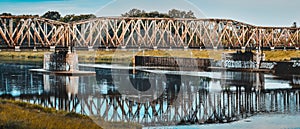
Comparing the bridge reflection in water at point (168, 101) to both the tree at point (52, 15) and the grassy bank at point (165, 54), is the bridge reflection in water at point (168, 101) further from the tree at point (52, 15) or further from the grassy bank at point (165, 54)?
the tree at point (52, 15)

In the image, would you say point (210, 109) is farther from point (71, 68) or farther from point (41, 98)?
point (71, 68)

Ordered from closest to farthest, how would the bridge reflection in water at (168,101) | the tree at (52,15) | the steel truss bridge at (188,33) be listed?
the bridge reflection in water at (168,101) < the steel truss bridge at (188,33) < the tree at (52,15)

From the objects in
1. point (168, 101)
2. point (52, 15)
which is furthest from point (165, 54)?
point (168, 101)

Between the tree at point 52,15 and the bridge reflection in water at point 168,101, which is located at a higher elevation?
the tree at point 52,15

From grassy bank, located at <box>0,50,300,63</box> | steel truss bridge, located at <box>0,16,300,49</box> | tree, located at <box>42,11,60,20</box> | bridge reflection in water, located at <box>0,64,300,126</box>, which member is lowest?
bridge reflection in water, located at <box>0,64,300,126</box>

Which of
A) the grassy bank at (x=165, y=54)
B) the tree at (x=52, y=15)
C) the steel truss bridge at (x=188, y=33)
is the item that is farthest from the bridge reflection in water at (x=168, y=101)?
the tree at (x=52, y=15)

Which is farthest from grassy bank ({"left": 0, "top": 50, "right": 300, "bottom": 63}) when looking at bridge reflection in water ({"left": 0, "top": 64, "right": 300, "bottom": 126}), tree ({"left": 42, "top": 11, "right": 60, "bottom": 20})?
bridge reflection in water ({"left": 0, "top": 64, "right": 300, "bottom": 126})

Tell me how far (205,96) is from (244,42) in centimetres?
6955

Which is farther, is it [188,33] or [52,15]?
[52,15]

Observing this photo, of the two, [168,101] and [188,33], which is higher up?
[188,33]

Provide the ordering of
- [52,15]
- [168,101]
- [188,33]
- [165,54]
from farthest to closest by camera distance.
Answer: [52,15]
[165,54]
[188,33]
[168,101]

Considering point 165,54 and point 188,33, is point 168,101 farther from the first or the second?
point 165,54

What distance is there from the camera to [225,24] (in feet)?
365

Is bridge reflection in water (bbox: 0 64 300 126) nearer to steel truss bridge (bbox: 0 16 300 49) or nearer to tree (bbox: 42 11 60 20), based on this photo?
steel truss bridge (bbox: 0 16 300 49)
